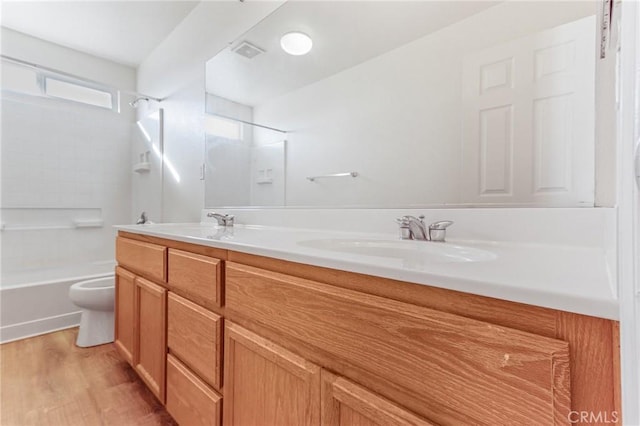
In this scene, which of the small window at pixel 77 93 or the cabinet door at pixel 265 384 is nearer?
the cabinet door at pixel 265 384

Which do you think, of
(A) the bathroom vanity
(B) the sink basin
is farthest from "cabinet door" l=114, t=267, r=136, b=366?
(B) the sink basin

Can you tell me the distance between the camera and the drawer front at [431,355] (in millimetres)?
347

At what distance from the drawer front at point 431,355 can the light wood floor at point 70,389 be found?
3.56ft

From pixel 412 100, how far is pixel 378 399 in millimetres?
918

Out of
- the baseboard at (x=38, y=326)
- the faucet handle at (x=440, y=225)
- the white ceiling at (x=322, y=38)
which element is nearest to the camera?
the faucet handle at (x=440, y=225)

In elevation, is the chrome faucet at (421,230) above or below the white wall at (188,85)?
below

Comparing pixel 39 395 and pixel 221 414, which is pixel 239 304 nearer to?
pixel 221 414

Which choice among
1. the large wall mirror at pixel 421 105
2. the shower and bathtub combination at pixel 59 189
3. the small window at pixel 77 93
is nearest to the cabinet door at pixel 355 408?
the large wall mirror at pixel 421 105

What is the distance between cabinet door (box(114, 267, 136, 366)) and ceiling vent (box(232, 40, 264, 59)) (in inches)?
51.4

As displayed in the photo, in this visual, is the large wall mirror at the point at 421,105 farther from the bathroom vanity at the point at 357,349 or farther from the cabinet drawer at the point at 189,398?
the cabinet drawer at the point at 189,398

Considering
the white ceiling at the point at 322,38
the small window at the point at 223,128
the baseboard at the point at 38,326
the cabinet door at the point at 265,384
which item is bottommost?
the baseboard at the point at 38,326

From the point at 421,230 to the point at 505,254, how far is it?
0.87ft

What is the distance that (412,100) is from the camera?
1.03 m

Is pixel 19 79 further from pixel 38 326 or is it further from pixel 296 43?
pixel 296 43
